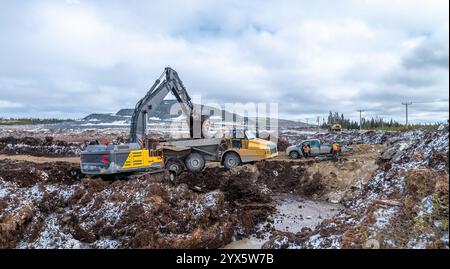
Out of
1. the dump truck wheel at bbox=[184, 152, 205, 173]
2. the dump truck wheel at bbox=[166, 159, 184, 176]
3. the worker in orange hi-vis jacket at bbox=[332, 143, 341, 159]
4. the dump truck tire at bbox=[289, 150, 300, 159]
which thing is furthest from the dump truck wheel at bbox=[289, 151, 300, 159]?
the dump truck wheel at bbox=[166, 159, 184, 176]

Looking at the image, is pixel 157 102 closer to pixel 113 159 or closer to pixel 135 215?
pixel 113 159

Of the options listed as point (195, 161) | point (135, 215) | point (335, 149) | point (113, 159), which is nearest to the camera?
point (135, 215)

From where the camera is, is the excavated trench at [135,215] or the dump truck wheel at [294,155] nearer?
the excavated trench at [135,215]

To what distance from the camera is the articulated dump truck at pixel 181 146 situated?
14875 mm

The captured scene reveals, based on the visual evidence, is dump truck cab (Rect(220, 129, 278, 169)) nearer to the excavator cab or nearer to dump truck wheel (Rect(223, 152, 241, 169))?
dump truck wheel (Rect(223, 152, 241, 169))

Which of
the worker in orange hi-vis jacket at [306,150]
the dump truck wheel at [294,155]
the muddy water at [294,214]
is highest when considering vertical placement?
the worker in orange hi-vis jacket at [306,150]

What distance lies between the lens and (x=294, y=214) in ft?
42.5

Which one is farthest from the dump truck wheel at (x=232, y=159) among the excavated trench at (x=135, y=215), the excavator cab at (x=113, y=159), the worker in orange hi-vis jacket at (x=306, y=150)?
the worker in orange hi-vis jacket at (x=306, y=150)

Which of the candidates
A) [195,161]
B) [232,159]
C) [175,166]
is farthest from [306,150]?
[175,166]

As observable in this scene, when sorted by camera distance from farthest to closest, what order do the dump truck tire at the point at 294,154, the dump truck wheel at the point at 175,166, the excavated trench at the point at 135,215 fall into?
the dump truck tire at the point at 294,154, the dump truck wheel at the point at 175,166, the excavated trench at the point at 135,215

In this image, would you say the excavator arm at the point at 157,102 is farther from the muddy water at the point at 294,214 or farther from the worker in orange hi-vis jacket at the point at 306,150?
the worker in orange hi-vis jacket at the point at 306,150

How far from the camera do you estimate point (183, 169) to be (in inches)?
659

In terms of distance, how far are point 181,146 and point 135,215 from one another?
704cm
